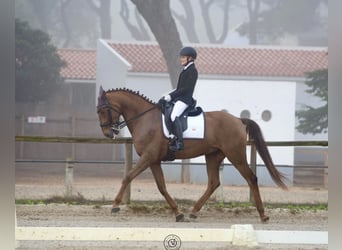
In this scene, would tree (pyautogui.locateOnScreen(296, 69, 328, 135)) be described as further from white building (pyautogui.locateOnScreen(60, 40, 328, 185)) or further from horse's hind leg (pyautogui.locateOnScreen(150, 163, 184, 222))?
horse's hind leg (pyautogui.locateOnScreen(150, 163, 184, 222))

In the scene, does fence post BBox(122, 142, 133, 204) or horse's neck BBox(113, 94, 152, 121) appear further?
fence post BBox(122, 142, 133, 204)

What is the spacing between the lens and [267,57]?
1928 cm

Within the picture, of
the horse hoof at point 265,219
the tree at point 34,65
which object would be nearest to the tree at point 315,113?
the tree at point 34,65

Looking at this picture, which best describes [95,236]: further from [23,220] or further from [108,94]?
[108,94]

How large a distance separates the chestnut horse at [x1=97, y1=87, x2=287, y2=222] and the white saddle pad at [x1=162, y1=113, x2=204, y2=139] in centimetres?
5

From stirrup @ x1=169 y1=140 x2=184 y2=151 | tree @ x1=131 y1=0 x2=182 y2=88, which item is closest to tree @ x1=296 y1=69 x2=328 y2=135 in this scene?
tree @ x1=131 y1=0 x2=182 y2=88

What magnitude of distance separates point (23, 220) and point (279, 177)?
2.66 m

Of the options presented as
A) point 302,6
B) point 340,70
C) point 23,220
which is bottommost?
point 23,220

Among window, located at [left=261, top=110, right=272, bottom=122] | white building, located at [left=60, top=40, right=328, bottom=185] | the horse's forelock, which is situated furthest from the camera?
window, located at [left=261, top=110, right=272, bottom=122]

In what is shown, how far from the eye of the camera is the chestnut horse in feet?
23.3

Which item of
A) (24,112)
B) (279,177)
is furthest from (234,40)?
(279,177)

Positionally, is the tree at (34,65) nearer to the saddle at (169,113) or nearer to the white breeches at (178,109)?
the saddle at (169,113)

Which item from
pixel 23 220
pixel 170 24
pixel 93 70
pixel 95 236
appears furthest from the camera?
pixel 93 70

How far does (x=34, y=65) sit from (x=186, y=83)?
496 inches
